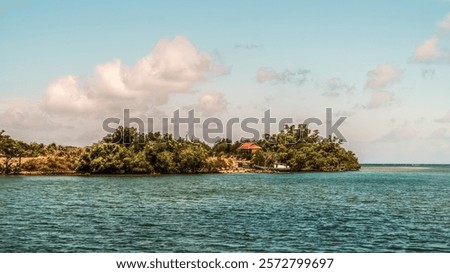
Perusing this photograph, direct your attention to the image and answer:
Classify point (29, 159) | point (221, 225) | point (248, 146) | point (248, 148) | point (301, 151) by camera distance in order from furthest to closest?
point (248, 146), point (248, 148), point (301, 151), point (29, 159), point (221, 225)

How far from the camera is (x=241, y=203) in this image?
54125 mm

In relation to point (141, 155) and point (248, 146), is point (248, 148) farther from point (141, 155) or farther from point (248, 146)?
point (141, 155)

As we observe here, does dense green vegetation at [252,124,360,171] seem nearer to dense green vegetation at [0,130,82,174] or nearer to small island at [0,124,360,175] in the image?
small island at [0,124,360,175]

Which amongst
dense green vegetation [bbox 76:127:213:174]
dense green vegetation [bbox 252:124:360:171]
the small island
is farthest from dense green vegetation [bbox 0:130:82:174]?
dense green vegetation [bbox 252:124:360:171]

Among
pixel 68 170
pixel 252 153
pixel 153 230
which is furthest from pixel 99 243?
pixel 252 153

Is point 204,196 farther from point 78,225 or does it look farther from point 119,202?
point 78,225

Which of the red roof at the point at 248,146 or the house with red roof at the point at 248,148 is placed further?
the red roof at the point at 248,146

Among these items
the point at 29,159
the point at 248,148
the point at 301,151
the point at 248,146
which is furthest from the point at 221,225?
the point at 248,146

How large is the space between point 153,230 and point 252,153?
135 m

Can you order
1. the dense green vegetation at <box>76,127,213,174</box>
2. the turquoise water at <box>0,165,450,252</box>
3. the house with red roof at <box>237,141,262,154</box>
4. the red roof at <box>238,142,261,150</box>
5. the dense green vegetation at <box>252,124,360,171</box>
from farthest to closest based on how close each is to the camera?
the red roof at <box>238,142,261,150</box>
the house with red roof at <box>237,141,262,154</box>
the dense green vegetation at <box>252,124,360,171</box>
the dense green vegetation at <box>76,127,213,174</box>
the turquoise water at <box>0,165,450,252</box>

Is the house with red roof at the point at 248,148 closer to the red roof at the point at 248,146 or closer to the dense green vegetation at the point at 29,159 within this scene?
the red roof at the point at 248,146

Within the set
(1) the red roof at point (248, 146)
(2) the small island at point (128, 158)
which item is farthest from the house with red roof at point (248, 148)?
(2) the small island at point (128, 158)

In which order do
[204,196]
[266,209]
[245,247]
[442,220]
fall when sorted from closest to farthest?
[245,247], [442,220], [266,209], [204,196]

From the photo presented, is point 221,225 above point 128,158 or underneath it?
underneath
